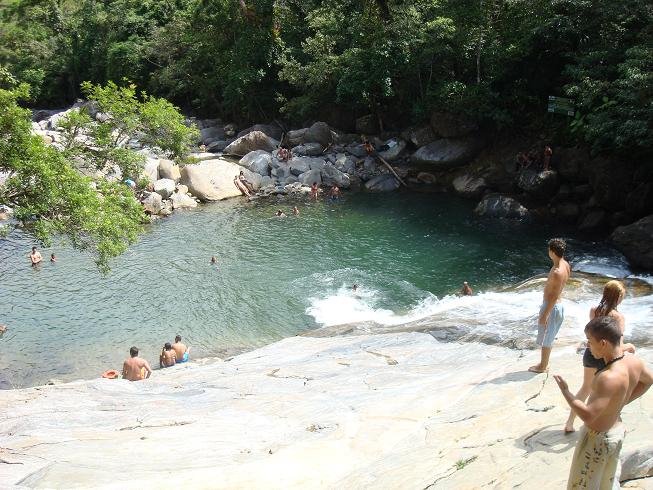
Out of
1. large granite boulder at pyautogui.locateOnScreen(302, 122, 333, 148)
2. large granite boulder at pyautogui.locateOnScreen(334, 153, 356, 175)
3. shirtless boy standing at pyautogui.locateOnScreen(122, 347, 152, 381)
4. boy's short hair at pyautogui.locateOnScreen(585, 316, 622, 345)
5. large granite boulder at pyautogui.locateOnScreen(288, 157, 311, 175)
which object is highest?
boy's short hair at pyautogui.locateOnScreen(585, 316, 622, 345)

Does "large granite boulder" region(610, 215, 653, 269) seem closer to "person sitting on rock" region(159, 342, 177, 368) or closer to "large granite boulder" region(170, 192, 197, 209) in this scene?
"person sitting on rock" region(159, 342, 177, 368)

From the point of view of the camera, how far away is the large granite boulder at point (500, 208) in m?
27.7

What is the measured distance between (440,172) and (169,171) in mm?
16663

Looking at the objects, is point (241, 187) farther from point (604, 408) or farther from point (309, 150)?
point (604, 408)

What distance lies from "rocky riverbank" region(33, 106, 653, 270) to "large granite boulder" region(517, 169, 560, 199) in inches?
2.0

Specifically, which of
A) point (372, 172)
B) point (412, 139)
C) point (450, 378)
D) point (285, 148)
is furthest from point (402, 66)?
point (450, 378)

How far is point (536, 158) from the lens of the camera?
96.2 feet

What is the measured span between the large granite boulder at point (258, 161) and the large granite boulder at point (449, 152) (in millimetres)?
9819

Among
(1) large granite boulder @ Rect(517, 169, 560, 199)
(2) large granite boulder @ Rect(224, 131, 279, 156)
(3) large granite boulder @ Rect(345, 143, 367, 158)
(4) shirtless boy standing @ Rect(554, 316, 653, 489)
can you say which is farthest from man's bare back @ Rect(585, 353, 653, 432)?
(2) large granite boulder @ Rect(224, 131, 279, 156)

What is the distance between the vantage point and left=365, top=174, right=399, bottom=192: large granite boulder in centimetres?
3454

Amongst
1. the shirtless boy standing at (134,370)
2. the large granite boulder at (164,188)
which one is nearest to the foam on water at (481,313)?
the shirtless boy standing at (134,370)

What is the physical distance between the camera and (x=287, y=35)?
42.4m

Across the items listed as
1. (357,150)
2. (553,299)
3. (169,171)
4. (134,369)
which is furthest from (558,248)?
(169,171)

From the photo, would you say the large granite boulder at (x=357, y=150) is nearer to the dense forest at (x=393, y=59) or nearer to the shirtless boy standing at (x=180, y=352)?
the dense forest at (x=393, y=59)
